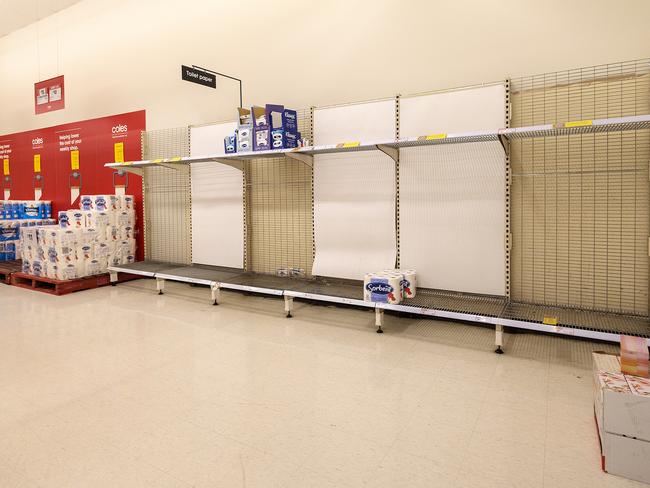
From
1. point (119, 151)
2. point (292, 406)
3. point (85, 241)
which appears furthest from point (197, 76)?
point (292, 406)

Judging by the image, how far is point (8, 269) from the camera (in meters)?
6.08

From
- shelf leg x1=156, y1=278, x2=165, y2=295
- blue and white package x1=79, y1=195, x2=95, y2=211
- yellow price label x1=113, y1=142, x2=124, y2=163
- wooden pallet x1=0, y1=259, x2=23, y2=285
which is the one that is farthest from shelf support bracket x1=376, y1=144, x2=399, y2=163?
wooden pallet x1=0, y1=259, x2=23, y2=285

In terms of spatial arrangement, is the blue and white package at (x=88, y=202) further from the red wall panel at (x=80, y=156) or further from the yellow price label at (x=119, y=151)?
the yellow price label at (x=119, y=151)

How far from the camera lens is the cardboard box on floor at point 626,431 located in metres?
1.68

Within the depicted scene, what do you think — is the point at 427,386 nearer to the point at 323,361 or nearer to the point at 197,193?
the point at 323,361

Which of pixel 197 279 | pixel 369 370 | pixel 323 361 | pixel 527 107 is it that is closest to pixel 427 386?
pixel 369 370

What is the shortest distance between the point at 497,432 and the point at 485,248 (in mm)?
1902

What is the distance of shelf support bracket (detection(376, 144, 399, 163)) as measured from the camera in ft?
12.1

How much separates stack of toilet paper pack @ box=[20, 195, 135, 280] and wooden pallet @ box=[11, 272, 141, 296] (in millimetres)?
71

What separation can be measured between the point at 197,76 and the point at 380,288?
3040mm

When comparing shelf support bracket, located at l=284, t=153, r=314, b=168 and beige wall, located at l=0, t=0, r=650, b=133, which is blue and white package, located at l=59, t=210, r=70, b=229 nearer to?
beige wall, located at l=0, t=0, r=650, b=133

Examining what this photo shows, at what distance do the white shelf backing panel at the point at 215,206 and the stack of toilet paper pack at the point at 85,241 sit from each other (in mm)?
1158

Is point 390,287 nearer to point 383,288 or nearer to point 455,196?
point 383,288

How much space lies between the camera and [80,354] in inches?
124
